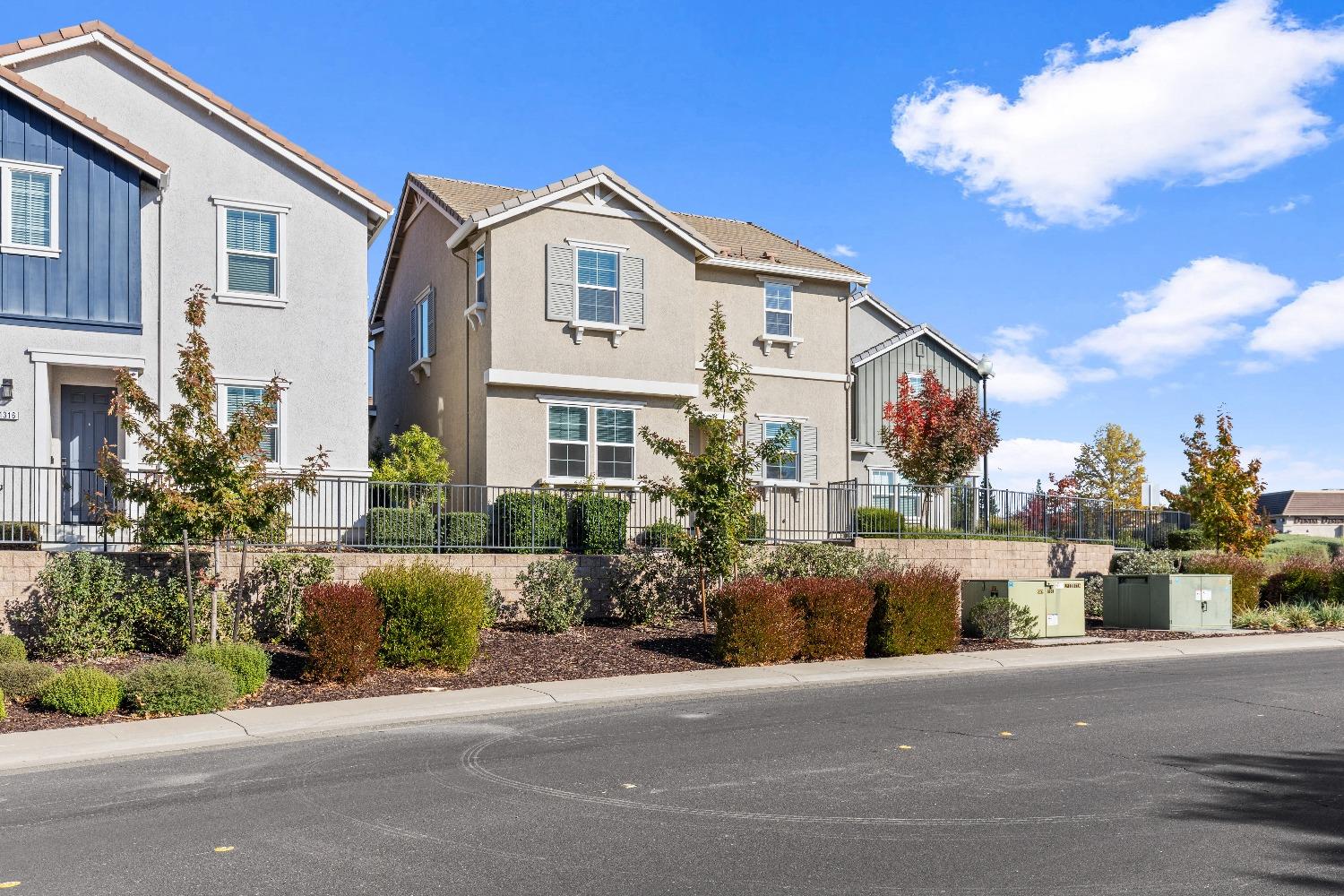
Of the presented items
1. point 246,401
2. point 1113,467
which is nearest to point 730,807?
point 246,401

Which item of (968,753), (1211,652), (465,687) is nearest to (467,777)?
(968,753)

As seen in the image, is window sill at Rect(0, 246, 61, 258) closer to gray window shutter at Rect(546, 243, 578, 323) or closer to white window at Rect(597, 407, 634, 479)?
gray window shutter at Rect(546, 243, 578, 323)

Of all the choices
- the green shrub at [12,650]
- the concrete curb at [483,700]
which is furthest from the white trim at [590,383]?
the green shrub at [12,650]

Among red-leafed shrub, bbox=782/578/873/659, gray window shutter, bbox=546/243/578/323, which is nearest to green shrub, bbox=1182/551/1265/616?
red-leafed shrub, bbox=782/578/873/659

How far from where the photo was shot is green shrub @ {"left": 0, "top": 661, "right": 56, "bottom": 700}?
12672 millimetres

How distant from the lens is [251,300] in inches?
828

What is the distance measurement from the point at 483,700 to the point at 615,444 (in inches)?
439

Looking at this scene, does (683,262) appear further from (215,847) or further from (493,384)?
(215,847)

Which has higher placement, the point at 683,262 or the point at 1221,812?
the point at 683,262

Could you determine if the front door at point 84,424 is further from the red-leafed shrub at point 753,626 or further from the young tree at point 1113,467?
the young tree at point 1113,467

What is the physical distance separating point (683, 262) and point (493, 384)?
5.18 m

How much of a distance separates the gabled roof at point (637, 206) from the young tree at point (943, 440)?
3890 millimetres

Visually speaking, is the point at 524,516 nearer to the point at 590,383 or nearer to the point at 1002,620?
the point at 590,383

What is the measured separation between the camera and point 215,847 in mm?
7168
